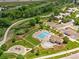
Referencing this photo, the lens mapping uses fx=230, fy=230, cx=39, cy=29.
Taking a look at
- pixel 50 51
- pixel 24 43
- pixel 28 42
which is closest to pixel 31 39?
pixel 28 42

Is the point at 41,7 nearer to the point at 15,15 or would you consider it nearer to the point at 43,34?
the point at 15,15

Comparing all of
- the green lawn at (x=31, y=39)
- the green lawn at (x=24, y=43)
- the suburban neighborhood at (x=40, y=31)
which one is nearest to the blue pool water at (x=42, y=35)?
the suburban neighborhood at (x=40, y=31)

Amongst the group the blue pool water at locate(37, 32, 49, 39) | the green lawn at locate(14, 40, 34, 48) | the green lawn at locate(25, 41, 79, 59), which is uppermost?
the blue pool water at locate(37, 32, 49, 39)

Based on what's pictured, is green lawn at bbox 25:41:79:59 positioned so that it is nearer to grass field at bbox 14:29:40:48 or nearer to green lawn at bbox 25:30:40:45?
grass field at bbox 14:29:40:48

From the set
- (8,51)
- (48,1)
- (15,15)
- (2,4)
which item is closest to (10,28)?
(15,15)

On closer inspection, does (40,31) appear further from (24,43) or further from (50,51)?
(50,51)

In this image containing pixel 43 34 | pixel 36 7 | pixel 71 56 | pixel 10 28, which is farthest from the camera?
pixel 36 7

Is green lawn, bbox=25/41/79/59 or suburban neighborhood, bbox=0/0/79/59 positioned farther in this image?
suburban neighborhood, bbox=0/0/79/59

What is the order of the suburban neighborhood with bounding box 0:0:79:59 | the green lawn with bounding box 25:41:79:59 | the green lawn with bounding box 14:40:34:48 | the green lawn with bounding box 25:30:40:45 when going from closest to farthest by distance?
the green lawn with bounding box 25:41:79:59 < the suburban neighborhood with bounding box 0:0:79:59 < the green lawn with bounding box 14:40:34:48 < the green lawn with bounding box 25:30:40:45

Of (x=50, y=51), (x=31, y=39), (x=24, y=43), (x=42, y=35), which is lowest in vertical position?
(x=50, y=51)

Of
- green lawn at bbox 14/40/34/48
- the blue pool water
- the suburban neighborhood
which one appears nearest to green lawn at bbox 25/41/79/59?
the suburban neighborhood

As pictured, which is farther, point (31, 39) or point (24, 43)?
point (31, 39)
